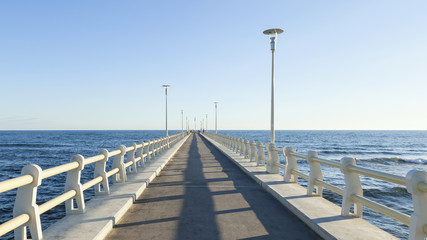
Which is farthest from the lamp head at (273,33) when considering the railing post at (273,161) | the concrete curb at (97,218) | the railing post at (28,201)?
the railing post at (28,201)

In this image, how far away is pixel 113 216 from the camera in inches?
205

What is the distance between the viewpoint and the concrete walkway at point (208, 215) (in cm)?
472

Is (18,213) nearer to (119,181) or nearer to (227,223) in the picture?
(227,223)

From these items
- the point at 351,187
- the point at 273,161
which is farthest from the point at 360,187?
the point at 273,161

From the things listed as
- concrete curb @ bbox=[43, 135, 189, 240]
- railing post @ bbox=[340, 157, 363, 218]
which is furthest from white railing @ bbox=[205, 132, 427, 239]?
concrete curb @ bbox=[43, 135, 189, 240]

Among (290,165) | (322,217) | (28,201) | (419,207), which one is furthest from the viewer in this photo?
(290,165)

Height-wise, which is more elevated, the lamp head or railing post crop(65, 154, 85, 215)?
the lamp head

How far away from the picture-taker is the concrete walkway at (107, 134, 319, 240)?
472 centimetres

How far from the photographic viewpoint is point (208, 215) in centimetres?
575

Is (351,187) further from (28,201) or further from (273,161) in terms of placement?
(273,161)

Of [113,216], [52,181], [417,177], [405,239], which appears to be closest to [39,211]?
[113,216]

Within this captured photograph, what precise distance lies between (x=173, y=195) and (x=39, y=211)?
3.93m

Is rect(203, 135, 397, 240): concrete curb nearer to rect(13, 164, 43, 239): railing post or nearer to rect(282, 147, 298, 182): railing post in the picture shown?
rect(282, 147, 298, 182): railing post

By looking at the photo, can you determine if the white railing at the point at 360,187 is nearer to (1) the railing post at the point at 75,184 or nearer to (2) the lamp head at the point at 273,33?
(1) the railing post at the point at 75,184
